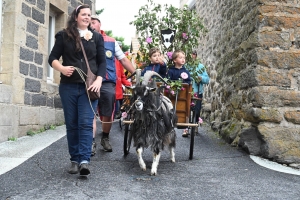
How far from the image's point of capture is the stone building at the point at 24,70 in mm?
7289

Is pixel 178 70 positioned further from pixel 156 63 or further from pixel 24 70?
pixel 24 70

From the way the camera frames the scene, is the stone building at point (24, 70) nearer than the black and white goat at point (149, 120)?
No

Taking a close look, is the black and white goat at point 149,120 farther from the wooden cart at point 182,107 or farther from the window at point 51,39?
the window at point 51,39

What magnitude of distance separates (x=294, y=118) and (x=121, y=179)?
3449 mm

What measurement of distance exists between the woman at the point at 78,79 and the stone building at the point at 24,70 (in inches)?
101

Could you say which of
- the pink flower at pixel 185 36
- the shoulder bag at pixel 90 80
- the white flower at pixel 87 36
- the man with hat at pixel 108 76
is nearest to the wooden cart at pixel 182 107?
the man with hat at pixel 108 76

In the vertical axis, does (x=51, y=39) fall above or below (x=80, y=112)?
above

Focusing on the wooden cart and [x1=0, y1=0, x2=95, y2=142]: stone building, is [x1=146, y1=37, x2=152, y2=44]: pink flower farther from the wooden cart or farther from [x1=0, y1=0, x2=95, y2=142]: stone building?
[x1=0, y1=0, x2=95, y2=142]: stone building

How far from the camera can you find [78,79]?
4.70 meters

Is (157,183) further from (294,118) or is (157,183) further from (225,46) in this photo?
(225,46)

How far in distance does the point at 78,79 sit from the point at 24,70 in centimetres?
336

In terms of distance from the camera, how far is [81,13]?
4770 mm

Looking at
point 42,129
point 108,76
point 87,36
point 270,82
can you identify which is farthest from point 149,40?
point 87,36

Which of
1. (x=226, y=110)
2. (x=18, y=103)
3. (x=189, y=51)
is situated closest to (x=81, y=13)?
(x=18, y=103)
